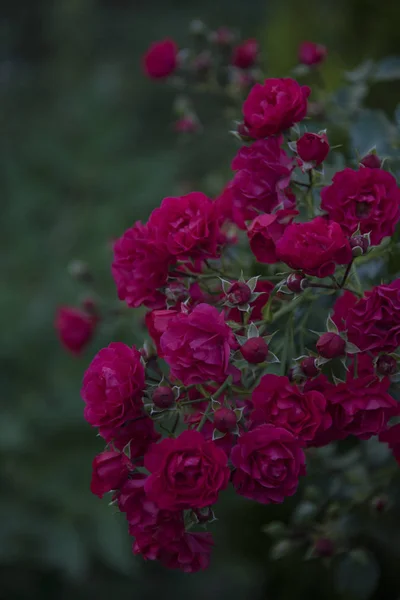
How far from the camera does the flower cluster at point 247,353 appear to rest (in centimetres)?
65

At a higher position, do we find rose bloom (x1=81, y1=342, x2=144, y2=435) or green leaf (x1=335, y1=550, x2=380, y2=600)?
rose bloom (x1=81, y1=342, x2=144, y2=435)

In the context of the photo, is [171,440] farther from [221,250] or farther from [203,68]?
[203,68]

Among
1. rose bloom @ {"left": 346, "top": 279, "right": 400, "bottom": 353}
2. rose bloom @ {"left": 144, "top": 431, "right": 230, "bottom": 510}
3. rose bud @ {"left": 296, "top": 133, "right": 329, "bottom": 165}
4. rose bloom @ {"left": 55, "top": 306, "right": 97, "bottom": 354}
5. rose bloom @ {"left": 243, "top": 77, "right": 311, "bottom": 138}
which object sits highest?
rose bloom @ {"left": 243, "top": 77, "right": 311, "bottom": 138}

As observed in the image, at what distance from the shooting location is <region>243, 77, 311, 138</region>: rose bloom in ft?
2.41

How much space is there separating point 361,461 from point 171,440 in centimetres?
56

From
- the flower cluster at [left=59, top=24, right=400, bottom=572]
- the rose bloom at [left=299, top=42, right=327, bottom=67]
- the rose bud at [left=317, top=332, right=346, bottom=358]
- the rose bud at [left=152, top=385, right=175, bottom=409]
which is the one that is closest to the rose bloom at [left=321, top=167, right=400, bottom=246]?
Result: the flower cluster at [left=59, top=24, right=400, bottom=572]

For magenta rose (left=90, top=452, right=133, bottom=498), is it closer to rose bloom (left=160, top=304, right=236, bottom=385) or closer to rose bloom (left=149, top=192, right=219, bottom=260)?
rose bloom (left=160, top=304, right=236, bottom=385)

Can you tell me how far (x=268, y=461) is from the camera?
636 millimetres

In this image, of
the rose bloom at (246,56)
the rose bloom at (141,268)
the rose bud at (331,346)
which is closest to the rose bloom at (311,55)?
the rose bloom at (246,56)

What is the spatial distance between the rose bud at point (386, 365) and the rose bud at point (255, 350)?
4.0 inches

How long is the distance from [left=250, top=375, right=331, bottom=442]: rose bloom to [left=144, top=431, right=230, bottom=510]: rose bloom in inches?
2.1

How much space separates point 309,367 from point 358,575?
47cm

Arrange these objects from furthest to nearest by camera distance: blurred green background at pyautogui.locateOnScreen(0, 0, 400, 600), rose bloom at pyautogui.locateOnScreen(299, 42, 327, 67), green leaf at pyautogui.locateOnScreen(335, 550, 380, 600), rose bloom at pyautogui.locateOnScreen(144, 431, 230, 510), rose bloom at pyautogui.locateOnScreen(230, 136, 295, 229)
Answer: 1. blurred green background at pyautogui.locateOnScreen(0, 0, 400, 600)
2. rose bloom at pyautogui.locateOnScreen(299, 42, 327, 67)
3. green leaf at pyautogui.locateOnScreen(335, 550, 380, 600)
4. rose bloom at pyautogui.locateOnScreen(230, 136, 295, 229)
5. rose bloom at pyautogui.locateOnScreen(144, 431, 230, 510)

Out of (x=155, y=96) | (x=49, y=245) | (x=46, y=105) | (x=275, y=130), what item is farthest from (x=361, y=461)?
(x=155, y=96)
